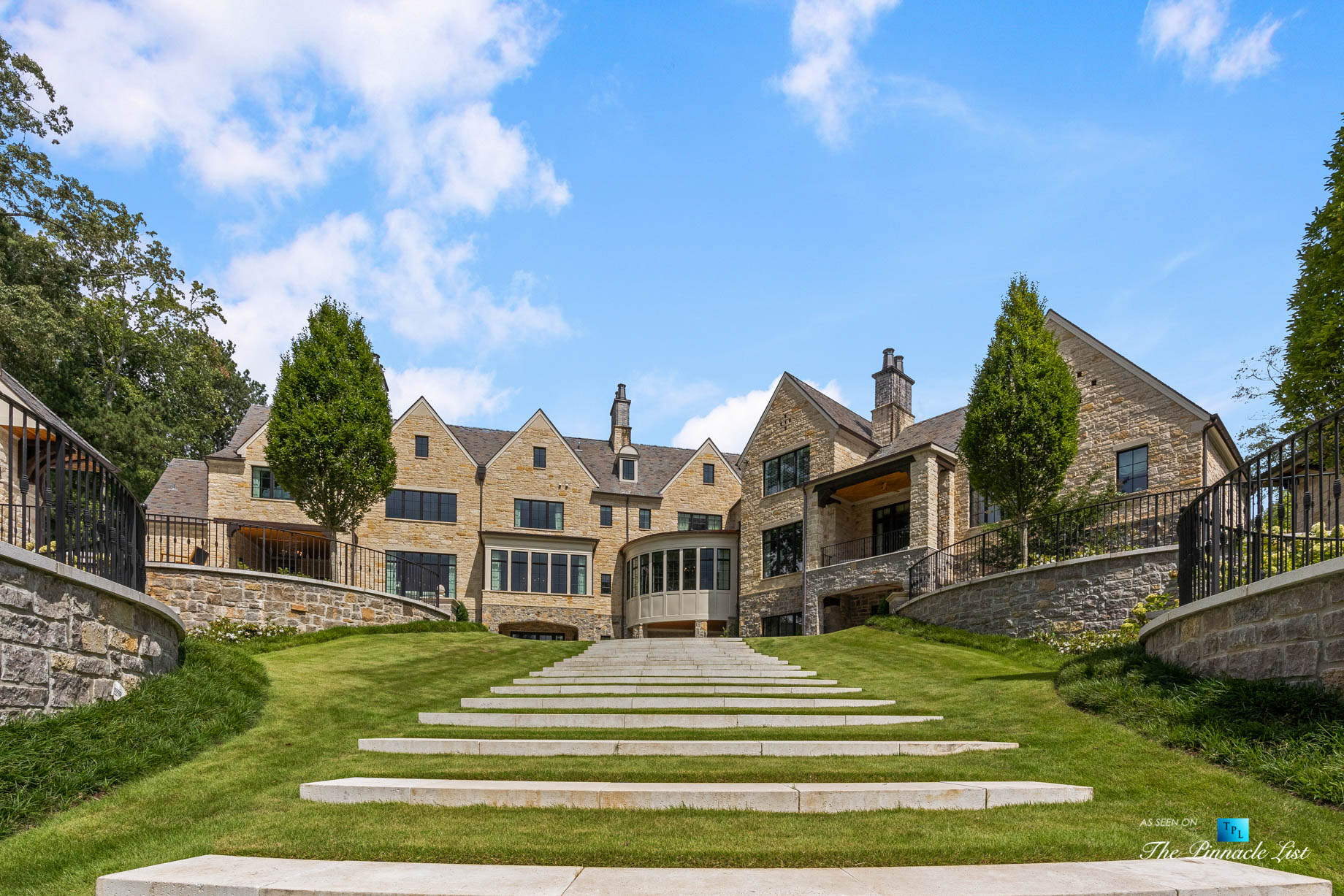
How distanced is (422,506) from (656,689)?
23.3m

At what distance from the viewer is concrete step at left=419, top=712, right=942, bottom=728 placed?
361 inches

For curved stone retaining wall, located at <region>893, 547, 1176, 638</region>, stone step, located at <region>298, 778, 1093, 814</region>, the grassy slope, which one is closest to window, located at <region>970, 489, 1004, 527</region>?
curved stone retaining wall, located at <region>893, 547, 1176, 638</region>

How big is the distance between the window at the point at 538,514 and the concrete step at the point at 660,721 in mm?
24978

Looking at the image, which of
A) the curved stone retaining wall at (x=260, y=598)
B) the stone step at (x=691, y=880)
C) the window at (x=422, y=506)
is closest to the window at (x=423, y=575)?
the window at (x=422, y=506)

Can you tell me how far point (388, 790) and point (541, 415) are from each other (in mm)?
29967

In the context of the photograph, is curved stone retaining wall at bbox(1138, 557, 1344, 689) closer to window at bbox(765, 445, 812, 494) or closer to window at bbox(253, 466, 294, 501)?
window at bbox(765, 445, 812, 494)

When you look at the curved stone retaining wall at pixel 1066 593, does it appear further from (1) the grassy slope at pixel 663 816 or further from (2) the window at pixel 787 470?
(2) the window at pixel 787 470

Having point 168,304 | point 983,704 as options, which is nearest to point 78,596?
point 983,704

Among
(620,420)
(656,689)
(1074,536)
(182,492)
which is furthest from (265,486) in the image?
(1074,536)

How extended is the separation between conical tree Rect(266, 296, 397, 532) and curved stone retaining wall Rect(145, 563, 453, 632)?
283 centimetres

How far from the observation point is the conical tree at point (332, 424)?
21.1 metres

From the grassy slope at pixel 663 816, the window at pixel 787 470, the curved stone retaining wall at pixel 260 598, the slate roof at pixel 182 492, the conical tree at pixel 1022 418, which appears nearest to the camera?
the grassy slope at pixel 663 816

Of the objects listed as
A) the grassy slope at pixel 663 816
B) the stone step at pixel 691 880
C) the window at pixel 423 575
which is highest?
the stone step at pixel 691 880

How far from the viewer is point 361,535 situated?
31.8 metres
